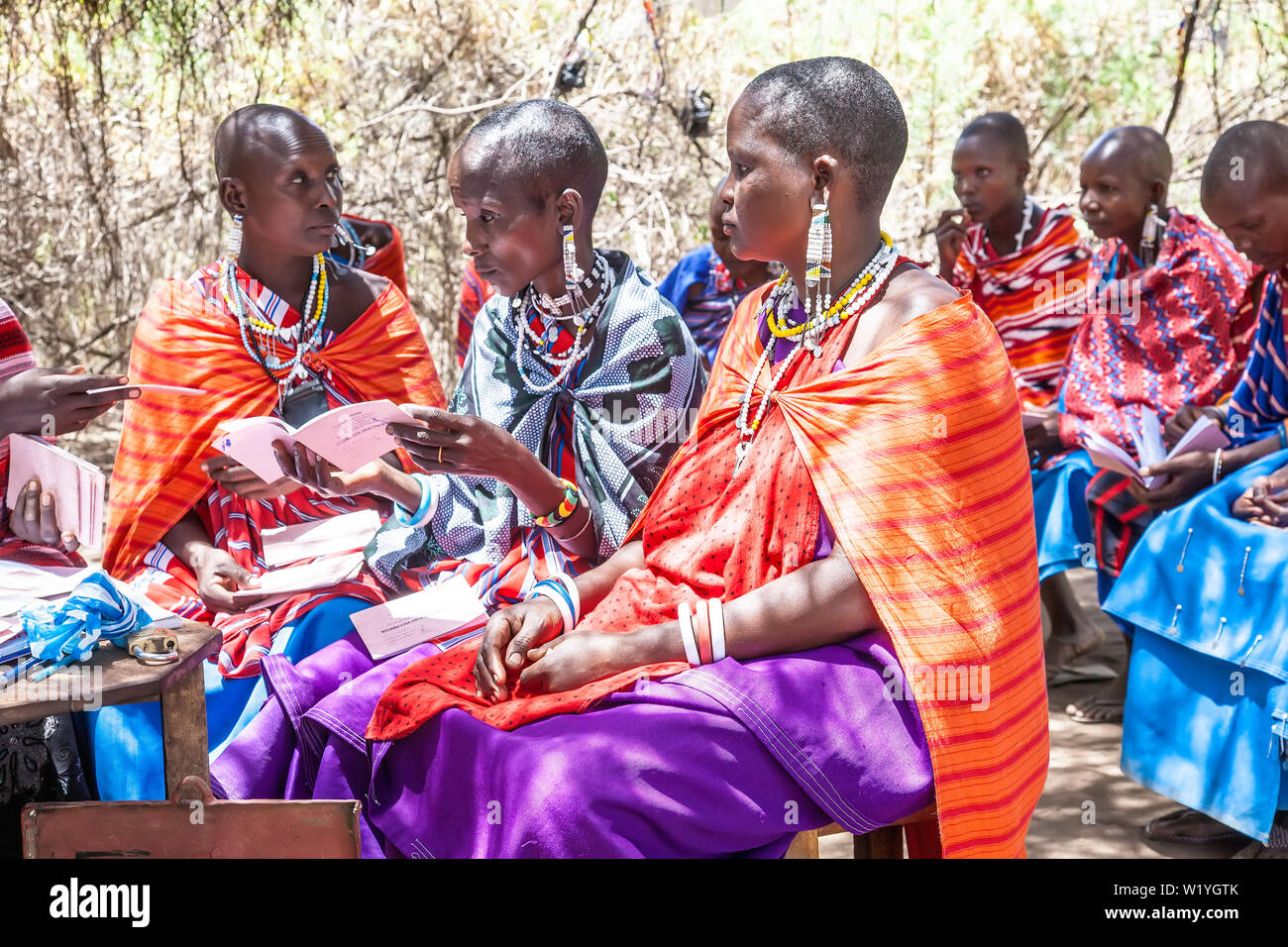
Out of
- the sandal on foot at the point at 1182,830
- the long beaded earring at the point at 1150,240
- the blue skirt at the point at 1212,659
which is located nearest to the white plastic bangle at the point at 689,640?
the blue skirt at the point at 1212,659

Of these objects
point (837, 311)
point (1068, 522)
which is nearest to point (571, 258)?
point (837, 311)

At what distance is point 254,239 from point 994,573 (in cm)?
246

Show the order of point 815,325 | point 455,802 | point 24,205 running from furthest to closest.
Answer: point 24,205 → point 815,325 → point 455,802

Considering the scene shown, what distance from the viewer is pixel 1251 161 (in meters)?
3.96

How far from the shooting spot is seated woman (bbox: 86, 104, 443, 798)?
11.8ft

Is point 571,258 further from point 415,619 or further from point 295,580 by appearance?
point 295,580

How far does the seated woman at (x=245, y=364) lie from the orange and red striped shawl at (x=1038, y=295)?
3.14m

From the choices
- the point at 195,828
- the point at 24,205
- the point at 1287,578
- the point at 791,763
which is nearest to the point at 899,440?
the point at 791,763

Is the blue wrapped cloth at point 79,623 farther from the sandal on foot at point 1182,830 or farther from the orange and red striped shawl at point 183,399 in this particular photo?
the sandal on foot at point 1182,830

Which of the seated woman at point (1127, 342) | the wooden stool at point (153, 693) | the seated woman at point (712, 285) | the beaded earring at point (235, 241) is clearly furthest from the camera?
the seated woman at point (712, 285)

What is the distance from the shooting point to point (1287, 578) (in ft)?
11.8

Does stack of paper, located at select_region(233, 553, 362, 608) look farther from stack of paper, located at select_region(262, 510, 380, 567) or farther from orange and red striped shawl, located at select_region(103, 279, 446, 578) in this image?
orange and red striped shawl, located at select_region(103, 279, 446, 578)

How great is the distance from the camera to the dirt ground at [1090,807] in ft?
12.8
